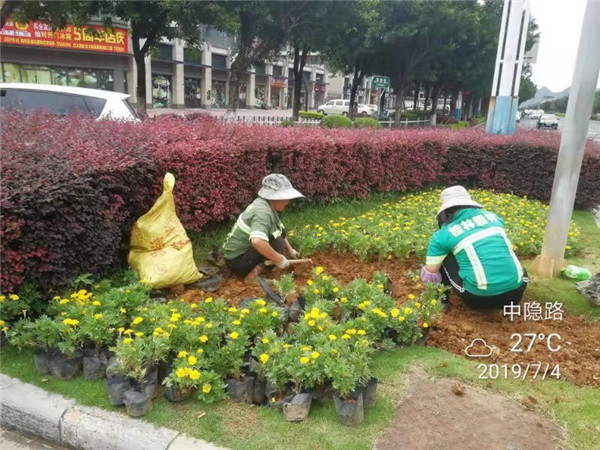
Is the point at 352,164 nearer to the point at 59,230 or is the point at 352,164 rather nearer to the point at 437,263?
the point at 437,263

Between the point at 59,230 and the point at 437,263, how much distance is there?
2756 millimetres

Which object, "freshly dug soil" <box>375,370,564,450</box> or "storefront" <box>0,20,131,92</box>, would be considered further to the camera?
"storefront" <box>0,20,131,92</box>

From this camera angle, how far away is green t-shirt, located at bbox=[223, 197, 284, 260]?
13.6 ft

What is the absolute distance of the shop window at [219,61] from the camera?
3884 cm

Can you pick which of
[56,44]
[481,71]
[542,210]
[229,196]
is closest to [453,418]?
[229,196]

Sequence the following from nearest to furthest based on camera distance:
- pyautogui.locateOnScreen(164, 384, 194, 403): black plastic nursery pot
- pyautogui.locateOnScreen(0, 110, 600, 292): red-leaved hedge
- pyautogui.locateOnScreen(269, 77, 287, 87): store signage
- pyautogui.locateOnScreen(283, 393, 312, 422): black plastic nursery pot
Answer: pyautogui.locateOnScreen(283, 393, 312, 422): black plastic nursery pot < pyautogui.locateOnScreen(164, 384, 194, 403): black plastic nursery pot < pyautogui.locateOnScreen(0, 110, 600, 292): red-leaved hedge < pyautogui.locateOnScreen(269, 77, 287, 87): store signage

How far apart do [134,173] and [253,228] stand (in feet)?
3.51

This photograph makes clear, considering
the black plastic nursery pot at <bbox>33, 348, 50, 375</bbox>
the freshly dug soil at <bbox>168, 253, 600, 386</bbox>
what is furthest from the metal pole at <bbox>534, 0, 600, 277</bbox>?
the black plastic nursery pot at <bbox>33, 348, 50, 375</bbox>

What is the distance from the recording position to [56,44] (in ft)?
80.4

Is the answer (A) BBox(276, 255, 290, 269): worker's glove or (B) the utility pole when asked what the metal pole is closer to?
(A) BBox(276, 255, 290, 269): worker's glove

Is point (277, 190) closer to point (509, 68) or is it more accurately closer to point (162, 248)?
point (162, 248)

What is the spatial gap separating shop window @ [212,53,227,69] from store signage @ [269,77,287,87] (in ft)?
27.0

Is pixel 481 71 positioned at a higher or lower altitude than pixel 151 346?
higher

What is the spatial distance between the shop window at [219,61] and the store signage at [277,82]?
27.0ft
